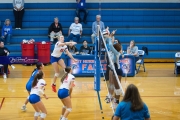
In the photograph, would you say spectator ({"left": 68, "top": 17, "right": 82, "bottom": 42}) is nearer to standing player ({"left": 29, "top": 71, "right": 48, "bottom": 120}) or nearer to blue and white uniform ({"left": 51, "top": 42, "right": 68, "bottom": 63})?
blue and white uniform ({"left": 51, "top": 42, "right": 68, "bottom": 63})

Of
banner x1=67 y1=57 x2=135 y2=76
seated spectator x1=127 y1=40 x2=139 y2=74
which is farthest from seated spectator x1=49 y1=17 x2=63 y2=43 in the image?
seated spectator x1=127 y1=40 x2=139 y2=74

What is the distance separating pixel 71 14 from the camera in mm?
23359

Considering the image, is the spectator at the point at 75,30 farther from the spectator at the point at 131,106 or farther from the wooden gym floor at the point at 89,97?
the spectator at the point at 131,106

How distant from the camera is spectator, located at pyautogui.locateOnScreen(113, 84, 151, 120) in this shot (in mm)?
6250

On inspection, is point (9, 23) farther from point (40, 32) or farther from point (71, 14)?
point (71, 14)

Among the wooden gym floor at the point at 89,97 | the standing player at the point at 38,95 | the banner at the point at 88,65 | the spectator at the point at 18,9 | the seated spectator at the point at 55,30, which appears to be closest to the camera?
the standing player at the point at 38,95

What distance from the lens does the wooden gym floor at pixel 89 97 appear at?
1152 cm

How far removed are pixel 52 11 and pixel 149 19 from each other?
6055 millimetres

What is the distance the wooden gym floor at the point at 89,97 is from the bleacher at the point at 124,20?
373cm

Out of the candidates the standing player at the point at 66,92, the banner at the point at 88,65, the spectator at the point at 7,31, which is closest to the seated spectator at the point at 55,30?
the spectator at the point at 7,31

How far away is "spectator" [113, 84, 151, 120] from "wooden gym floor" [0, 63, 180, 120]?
15.8 ft

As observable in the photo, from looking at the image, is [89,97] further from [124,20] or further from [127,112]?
[124,20]

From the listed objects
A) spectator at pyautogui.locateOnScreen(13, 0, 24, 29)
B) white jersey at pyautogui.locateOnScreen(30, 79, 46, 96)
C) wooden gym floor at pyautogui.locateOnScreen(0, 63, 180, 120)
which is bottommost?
wooden gym floor at pyautogui.locateOnScreen(0, 63, 180, 120)

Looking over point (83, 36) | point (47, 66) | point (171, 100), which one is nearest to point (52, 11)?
point (83, 36)
